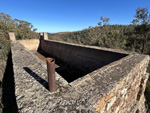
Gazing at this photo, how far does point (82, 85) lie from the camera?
1466 mm

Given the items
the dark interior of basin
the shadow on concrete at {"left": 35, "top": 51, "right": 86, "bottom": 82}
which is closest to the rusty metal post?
the dark interior of basin

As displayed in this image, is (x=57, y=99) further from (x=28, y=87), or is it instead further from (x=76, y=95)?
(x=28, y=87)

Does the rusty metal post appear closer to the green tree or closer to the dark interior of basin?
the dark interior of basin

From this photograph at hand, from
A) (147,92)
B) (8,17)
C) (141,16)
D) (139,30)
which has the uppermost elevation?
(8,17)

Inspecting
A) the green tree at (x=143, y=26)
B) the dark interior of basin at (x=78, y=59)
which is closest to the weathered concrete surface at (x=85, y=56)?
the dark interior of basin at (x=78, y=59)

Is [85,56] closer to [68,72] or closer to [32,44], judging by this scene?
[68,72]

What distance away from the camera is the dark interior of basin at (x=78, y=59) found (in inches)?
147

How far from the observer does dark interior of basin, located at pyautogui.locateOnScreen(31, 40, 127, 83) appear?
374cm

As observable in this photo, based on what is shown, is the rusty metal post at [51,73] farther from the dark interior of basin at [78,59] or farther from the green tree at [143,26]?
the green tree at [143,26]

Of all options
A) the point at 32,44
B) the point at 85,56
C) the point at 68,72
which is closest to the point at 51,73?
the point at 85,56

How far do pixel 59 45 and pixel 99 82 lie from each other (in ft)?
16.8

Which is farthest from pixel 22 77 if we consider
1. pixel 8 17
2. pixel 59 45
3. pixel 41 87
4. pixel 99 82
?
pixel 8 17

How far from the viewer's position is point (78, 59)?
4.84 metres

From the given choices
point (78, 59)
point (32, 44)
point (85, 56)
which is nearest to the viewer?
point (85, 56)
